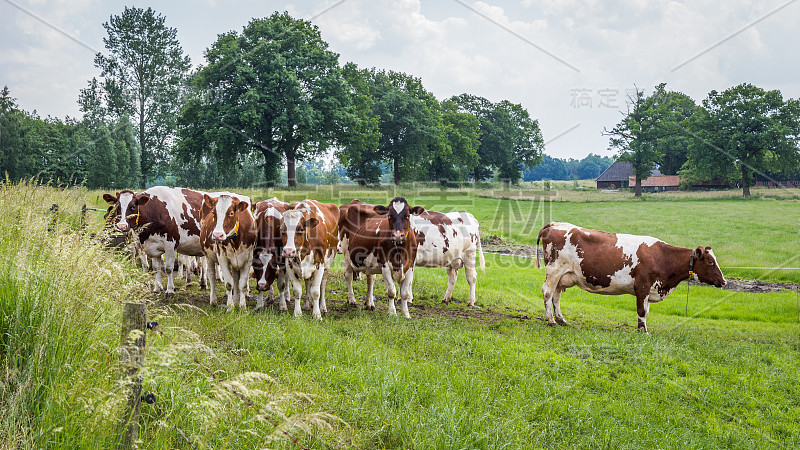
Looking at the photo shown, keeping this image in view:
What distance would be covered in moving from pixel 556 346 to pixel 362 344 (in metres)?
3.57

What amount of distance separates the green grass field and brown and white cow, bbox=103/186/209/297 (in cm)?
98

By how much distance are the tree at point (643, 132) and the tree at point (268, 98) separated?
4300 cm

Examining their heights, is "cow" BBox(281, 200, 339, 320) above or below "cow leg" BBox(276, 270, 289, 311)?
above

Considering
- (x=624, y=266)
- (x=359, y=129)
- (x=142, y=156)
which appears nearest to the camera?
(x=624, y=266)

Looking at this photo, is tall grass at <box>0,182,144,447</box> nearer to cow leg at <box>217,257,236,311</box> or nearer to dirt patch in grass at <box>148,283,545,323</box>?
cow leg at <box>217,257,236,311</box>

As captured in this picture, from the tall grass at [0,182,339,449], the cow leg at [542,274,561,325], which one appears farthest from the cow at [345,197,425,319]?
the tall grass at [0,182,339,449]

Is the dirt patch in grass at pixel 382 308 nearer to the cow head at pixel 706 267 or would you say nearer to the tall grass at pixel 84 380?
the cow head at pixel 706 267

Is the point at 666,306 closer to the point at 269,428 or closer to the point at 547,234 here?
the point at 547,234

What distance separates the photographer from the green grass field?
3.57 m

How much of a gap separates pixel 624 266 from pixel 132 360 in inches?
414

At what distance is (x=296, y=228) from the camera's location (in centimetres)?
927

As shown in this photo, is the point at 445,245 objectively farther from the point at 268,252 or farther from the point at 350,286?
the point at 268,252

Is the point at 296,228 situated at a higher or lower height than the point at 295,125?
lower

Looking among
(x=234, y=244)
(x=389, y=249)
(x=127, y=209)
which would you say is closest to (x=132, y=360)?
(x=234, y=244)
